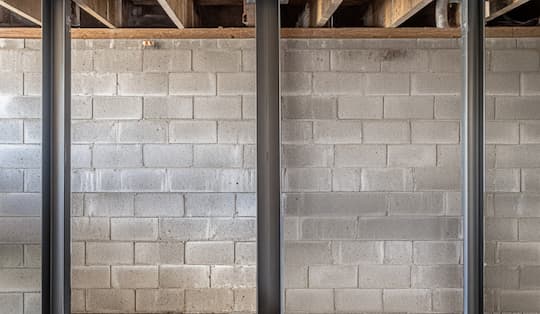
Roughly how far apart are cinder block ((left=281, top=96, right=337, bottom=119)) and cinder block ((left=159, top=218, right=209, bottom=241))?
0.74m

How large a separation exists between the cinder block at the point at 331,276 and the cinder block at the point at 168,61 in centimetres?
128

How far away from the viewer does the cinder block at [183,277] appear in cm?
263

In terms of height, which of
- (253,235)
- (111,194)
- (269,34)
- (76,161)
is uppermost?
(269,34)

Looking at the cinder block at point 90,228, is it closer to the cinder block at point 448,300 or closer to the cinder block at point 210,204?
the cinder block at point 210,204

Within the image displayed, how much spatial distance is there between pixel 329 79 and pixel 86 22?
1335 millimetres

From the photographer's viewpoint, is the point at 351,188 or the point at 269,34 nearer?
the point at 269,34

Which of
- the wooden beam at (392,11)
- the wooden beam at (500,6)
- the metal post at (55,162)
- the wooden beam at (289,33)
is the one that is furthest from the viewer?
the wooden beam at (289,33)

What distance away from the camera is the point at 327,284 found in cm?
262

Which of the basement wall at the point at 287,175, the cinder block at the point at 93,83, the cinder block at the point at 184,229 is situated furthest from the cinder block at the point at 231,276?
the cinder block at the point at 93,83

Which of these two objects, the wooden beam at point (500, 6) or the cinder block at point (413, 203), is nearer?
the wooden beam at point (500, 6)

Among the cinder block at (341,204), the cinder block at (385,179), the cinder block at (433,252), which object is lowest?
the cinder block at (433,252)

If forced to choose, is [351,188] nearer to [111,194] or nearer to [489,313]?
[489,313]

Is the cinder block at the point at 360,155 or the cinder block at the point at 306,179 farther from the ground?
the cinder block at the point at 360,155

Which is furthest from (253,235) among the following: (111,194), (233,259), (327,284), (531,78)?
(531,78)
